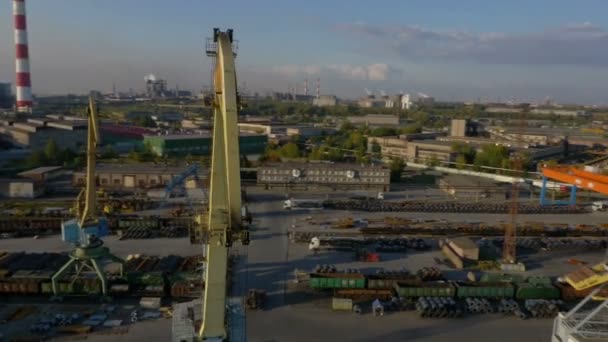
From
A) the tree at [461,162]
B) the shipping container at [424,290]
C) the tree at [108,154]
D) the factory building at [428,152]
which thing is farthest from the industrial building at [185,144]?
the shipping container at [424,290]

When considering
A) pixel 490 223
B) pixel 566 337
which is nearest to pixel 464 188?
pixel 490 223

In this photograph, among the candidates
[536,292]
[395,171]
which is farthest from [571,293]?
[395,171]

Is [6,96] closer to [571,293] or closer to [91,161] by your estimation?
[91,161]

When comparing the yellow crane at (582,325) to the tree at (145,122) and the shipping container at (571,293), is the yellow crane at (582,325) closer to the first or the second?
the shipping container at (571,293)

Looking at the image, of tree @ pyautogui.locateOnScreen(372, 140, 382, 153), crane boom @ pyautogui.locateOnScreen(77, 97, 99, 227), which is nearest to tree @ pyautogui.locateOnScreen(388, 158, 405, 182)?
tree @ pyautogui.locateOnScreen(372, 140, 382, 153)

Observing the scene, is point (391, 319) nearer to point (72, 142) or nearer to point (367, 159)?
point (367, 159)

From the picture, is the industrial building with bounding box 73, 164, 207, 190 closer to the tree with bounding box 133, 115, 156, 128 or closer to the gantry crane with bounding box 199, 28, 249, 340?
the gantry crane with bounding box 199, 28, 249, 340
